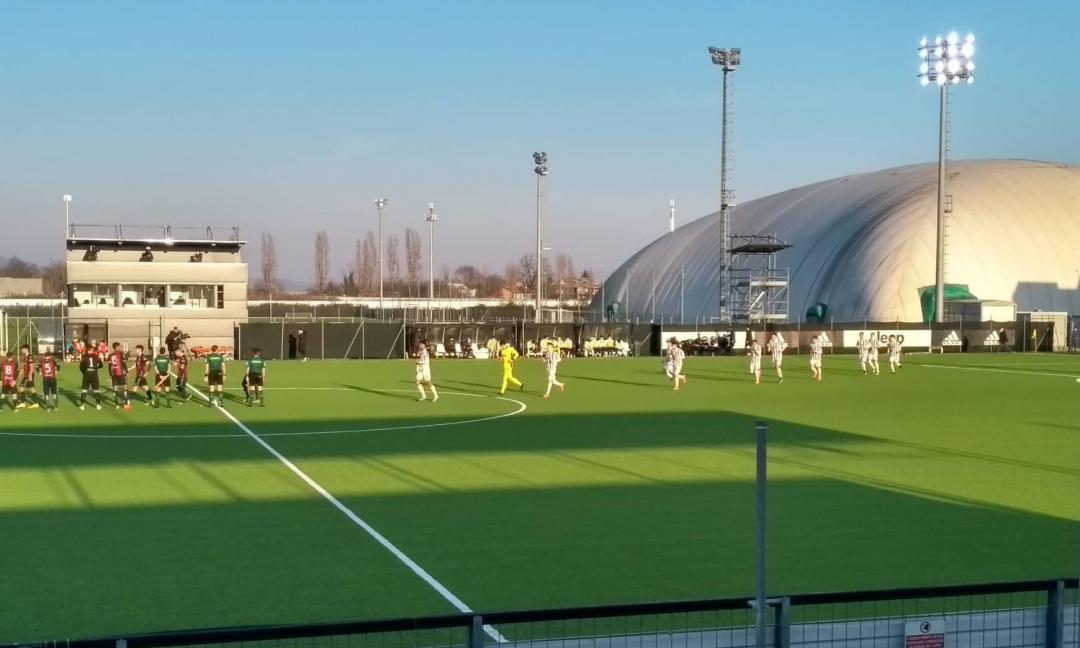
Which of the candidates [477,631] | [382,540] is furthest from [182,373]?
[477,631]

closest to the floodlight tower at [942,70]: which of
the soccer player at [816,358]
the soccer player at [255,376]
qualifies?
the soccer player at [816,358]

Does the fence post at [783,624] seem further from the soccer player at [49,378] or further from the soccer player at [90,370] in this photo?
the soccer player at [90,370]

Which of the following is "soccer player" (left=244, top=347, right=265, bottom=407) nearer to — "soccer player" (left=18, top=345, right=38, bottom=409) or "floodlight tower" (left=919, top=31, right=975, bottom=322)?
"soccer player" (left=18, top=345, right=38, bottom=409)

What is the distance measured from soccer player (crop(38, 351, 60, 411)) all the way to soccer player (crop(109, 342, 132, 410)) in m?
1.49

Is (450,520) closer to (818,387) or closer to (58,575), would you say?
(58,575)

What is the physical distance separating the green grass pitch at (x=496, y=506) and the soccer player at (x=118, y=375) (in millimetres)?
1535

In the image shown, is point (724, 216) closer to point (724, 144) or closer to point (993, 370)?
point (724, 144)

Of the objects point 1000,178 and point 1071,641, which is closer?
point 1071,641

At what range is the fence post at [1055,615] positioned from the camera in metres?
6.73

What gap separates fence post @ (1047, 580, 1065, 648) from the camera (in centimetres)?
673

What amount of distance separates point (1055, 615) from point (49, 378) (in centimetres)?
2904

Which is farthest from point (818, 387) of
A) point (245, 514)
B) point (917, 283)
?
point (917, 283)

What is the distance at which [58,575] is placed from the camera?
1161 cm

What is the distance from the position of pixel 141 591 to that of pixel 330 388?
1135 inches
